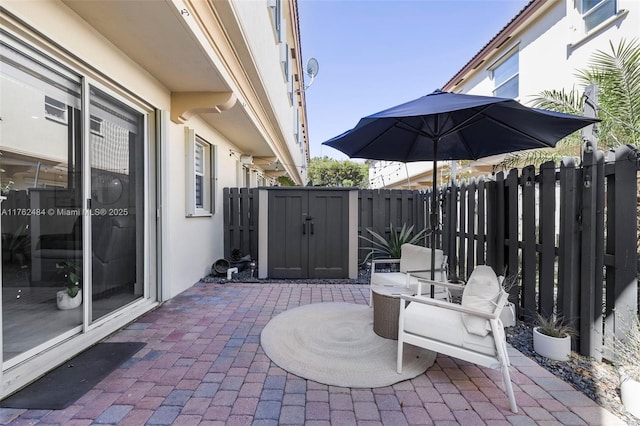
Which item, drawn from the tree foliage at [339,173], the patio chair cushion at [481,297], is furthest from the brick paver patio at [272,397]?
the tree foliage at [339,173]

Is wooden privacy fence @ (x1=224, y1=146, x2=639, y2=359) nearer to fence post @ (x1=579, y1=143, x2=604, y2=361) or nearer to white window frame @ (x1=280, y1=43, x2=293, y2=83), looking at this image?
fence post @ (x1=579, y1=143, x2=604, y2=361)

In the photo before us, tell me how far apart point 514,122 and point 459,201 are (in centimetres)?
236

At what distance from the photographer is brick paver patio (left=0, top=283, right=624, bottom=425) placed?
2.03m

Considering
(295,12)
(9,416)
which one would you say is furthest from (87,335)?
(295,12)

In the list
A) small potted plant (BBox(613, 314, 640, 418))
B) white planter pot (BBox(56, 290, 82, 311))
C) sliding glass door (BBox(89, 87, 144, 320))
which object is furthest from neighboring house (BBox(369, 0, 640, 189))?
white planter pot (BBox(56, 290, 82, 311))

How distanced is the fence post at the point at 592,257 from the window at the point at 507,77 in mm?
8292

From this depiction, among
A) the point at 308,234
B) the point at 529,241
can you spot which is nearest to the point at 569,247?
the point at 529,241

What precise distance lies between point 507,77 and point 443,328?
10542 mm

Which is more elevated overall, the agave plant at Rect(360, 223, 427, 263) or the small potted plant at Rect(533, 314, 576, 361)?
the agave plant at Rect(360, 223, 427, 263)

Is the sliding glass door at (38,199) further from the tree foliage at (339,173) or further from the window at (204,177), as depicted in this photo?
the tree foliage at (339,173)

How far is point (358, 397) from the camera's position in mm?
2277

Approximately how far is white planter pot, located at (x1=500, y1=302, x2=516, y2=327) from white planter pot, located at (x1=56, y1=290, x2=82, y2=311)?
439 cm

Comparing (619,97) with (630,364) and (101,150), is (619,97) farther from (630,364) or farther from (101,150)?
(101,150)

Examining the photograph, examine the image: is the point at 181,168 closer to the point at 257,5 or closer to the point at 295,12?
the point at 257,5
